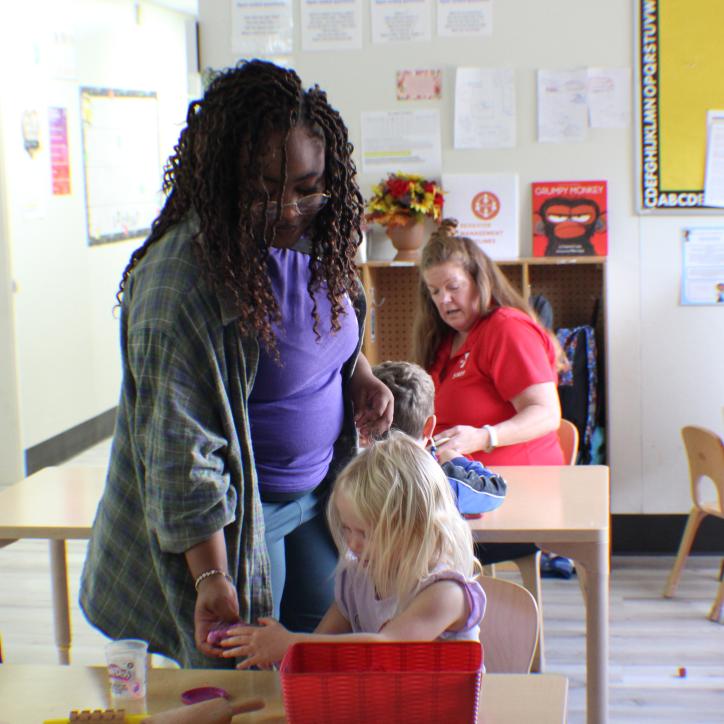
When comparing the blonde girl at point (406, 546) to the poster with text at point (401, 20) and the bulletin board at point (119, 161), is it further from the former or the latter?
the bulletin board at point (119, 161)

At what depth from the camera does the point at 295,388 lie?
5.71 ft

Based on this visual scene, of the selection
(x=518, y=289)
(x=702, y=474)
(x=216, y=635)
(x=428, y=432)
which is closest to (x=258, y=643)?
(x=216, y=635)

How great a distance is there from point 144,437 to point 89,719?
40 centimetres

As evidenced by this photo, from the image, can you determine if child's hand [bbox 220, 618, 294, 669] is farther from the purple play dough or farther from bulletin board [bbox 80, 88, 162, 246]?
bulletin board [bbox 80, 88, 162, 246]

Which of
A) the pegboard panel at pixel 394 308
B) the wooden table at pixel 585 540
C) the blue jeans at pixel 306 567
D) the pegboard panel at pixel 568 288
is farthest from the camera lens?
the pegboard panel at pixel 394 308

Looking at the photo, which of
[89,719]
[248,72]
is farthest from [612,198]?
[89,719]

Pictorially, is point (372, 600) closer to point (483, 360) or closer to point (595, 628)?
point (595, 628)

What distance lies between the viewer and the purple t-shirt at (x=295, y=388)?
171 cm

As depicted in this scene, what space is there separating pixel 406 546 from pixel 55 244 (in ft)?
17.2

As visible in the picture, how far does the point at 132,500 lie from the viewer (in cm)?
166

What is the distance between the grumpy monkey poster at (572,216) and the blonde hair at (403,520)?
2.79 m

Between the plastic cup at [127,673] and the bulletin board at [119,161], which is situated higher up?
the bulletin board at [119,161]

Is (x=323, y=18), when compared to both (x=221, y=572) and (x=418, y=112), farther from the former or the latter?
(x=221, y=572)

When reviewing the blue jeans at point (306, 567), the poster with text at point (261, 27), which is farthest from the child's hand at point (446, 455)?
the poster with text at point (261, 27)
